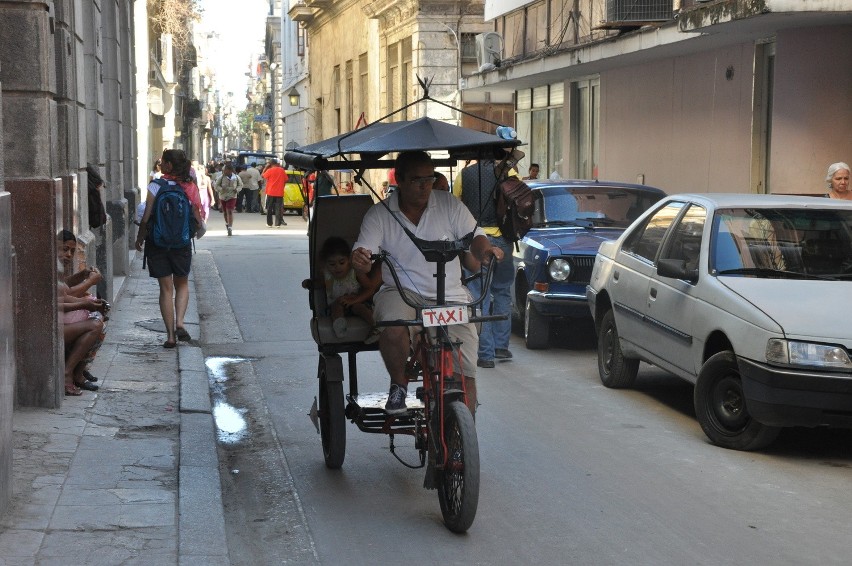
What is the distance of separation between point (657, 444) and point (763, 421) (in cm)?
83

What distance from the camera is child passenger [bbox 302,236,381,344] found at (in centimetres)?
708

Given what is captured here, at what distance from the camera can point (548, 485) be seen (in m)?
6.89

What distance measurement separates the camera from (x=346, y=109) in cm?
4981

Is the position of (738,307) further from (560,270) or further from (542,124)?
(542,124)

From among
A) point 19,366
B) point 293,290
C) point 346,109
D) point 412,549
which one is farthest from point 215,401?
point 346,109

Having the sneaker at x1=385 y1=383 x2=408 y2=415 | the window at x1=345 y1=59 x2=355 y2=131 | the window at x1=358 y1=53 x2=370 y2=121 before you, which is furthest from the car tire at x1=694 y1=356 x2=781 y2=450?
the window at x1=345 y1=59 x2=355 y2=131

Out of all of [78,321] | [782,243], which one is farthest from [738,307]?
[78,321]

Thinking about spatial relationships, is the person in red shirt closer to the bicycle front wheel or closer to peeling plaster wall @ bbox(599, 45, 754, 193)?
peeling plaster wall @ bbox(599, 45, 754, 193)

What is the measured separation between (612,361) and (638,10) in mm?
11369

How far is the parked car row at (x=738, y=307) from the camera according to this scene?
23.6 ft

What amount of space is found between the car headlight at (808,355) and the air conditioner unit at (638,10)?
13.1m

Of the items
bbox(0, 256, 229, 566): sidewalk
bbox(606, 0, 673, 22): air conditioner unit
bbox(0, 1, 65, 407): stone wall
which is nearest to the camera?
bbox(0, 256, 229, 566): sidewalk

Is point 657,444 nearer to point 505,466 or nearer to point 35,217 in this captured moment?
point 505,466

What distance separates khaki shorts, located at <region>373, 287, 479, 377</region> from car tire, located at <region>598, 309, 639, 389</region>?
3.40 meters
